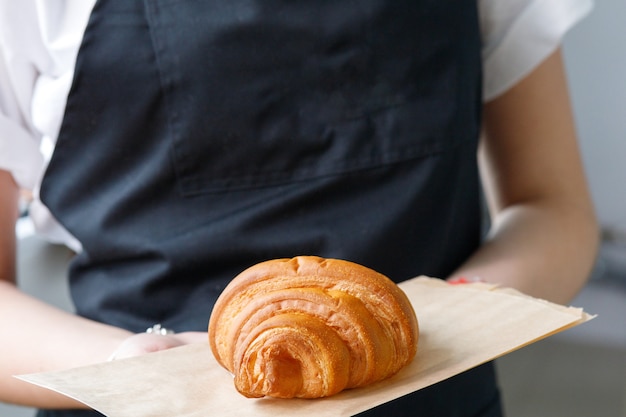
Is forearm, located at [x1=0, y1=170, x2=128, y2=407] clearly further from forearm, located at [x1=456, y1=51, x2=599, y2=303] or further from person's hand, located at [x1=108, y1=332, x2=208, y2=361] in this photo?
forearm, located at [x1=456, y1=51, x2=599, y2=303]

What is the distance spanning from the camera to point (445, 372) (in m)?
0.62

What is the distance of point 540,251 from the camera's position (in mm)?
959

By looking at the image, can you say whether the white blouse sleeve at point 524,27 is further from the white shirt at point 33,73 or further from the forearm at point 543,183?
the white shirt at point 33,73

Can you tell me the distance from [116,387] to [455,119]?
1.71 feet

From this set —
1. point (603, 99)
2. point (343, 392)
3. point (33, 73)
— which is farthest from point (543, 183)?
point (603, 99)

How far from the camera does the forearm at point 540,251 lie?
92 cm

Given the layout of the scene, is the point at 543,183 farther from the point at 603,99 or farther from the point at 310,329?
the point at 603,99

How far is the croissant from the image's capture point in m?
0.59

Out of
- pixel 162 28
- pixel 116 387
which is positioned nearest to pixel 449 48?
pixel 162 28

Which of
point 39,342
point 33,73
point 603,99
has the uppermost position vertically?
point 33,73

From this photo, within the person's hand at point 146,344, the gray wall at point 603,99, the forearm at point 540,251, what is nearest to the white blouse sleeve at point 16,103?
the person's hand at point 146,344

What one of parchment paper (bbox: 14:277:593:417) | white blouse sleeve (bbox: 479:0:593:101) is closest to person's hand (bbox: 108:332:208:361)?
parchment paper (bbox: 14:277:593:417)

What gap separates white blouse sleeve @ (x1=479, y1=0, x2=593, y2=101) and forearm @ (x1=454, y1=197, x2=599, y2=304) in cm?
18

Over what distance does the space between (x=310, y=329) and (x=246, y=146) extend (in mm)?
314
